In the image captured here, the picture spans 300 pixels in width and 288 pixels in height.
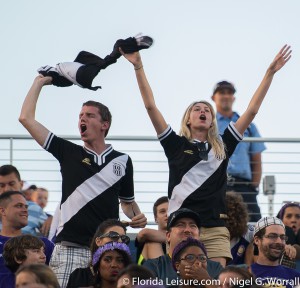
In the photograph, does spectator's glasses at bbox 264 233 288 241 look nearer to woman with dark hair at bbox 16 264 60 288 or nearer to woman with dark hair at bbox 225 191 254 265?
woman with dark hair at bbox 225 191 254 265

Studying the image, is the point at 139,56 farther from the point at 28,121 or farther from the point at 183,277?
the point at 183,277

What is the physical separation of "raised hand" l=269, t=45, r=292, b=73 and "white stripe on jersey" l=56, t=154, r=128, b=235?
1.94 meters

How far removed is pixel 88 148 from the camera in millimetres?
13398

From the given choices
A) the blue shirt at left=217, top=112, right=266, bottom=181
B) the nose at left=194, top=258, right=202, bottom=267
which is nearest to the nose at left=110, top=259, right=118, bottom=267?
the nose at left=194, top=258, right=202, bottom=267

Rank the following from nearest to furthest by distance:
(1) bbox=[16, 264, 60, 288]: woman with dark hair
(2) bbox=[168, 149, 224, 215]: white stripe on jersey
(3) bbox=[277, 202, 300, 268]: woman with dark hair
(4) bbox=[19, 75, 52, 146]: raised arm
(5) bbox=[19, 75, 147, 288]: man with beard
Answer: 1. (1) bbox=[16, 264, 60, 288]: woman with dark hair
2. (5) bbox=[19, 75, 147, 288]: man with beard
3. (4) bbox=[19, 75, 52, 146]: raised arm
4. (2) bbox=[168, 149, 224, 215]: white stripe on jersey
5. (3) bbox=[277, 202, 300, 268]: woman with dark hair

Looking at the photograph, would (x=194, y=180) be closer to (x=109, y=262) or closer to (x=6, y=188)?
(x=109, y=262)

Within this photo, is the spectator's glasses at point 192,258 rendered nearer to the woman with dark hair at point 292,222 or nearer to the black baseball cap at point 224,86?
the woman with dark hair at point 292,222

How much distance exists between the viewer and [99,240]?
40.9ft

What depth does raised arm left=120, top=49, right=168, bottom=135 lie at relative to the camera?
13344 millimetres

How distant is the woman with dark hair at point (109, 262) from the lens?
12102 mm

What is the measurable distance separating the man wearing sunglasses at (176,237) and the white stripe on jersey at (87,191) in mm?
734

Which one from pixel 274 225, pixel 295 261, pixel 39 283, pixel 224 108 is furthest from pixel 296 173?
pixel 39 283

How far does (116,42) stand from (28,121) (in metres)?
1.19

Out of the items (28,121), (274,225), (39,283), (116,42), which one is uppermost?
(116,42)
